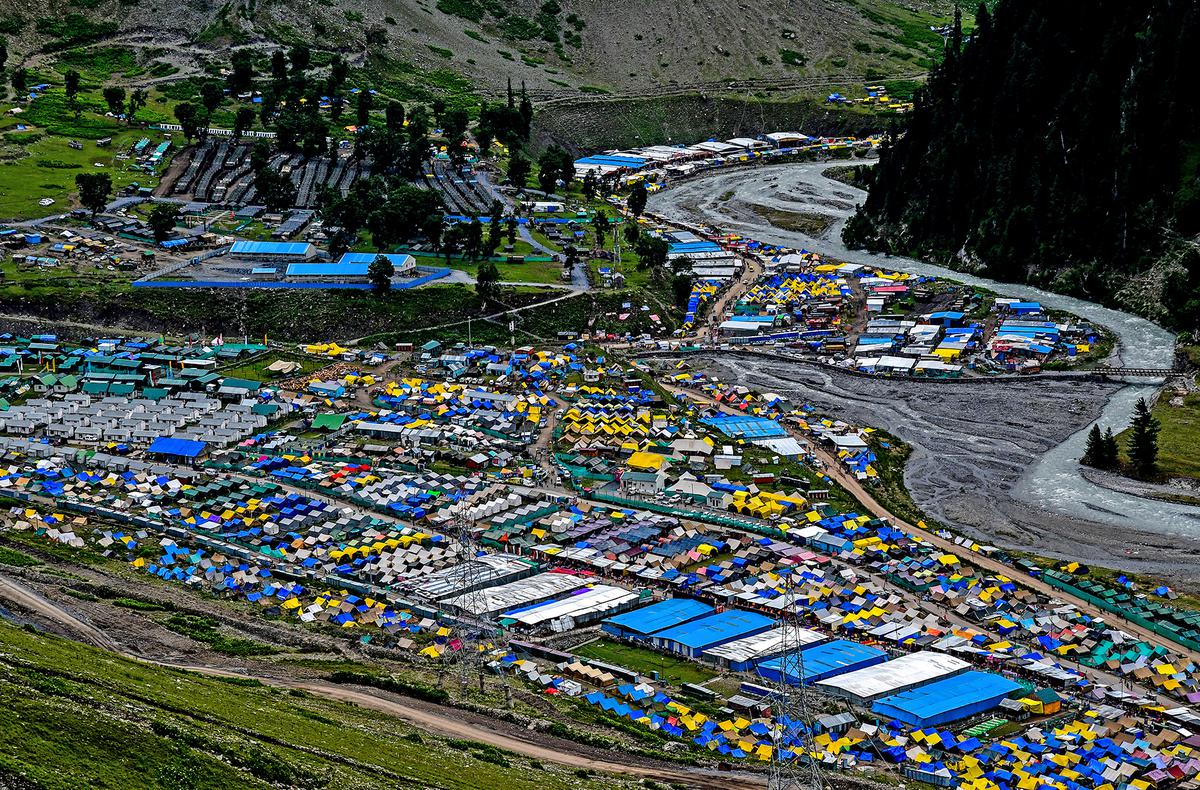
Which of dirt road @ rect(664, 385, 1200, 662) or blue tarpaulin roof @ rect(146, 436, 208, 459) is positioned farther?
blue tarpaulin roof @ rect(146, 436, 208, 459)

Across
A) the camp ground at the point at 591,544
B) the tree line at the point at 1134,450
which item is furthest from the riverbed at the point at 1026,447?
the camp ground at the point at 591,544

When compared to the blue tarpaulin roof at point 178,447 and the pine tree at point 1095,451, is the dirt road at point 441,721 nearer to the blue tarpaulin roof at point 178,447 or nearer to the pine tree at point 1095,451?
the blue tarpaulin roof at point 178,447

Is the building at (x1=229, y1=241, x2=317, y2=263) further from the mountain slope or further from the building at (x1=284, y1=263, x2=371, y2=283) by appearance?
the mountain slope

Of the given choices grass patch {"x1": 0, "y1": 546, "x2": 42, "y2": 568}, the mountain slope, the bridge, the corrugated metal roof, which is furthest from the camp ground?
the mountain slope

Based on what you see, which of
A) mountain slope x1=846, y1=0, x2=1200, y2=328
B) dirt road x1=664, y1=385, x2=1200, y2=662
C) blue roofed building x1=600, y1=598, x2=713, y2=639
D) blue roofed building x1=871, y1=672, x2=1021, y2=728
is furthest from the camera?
mountain slope x1=846, y1=0, x2=1200, y2=328

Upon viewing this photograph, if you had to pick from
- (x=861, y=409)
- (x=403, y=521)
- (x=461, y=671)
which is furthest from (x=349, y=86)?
(x=461, y=671)
